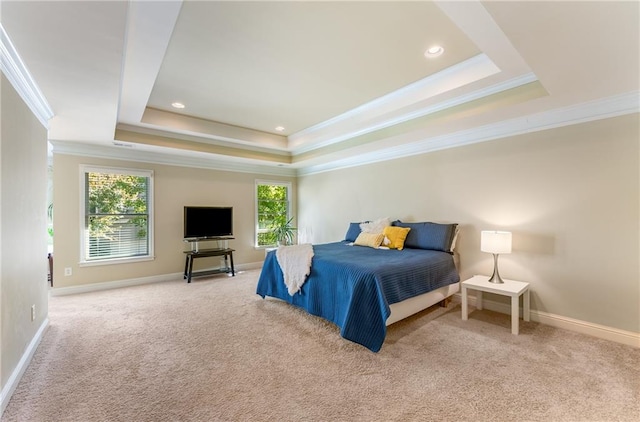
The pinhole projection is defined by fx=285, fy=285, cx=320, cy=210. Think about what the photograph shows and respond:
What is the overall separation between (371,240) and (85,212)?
4524mm

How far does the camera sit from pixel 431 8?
2.03 meters

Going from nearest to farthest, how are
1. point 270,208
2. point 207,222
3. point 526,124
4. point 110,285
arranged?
1. point 526,124
2. point 110,285
3. point 207,222
4. point 270,208

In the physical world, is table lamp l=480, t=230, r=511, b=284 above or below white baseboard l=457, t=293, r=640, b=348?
above

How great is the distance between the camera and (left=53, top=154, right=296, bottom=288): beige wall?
437cm

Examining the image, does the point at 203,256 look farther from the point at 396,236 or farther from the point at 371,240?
the point at 396,236

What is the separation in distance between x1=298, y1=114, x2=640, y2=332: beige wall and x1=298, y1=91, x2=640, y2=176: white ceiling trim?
0.08 metres

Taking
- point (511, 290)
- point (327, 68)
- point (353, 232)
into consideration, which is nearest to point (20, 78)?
point (327, 68)

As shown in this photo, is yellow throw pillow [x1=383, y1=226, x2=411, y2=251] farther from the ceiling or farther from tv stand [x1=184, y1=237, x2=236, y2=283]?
tv stand [x1=184, y1=237, x2=236, y2=283]

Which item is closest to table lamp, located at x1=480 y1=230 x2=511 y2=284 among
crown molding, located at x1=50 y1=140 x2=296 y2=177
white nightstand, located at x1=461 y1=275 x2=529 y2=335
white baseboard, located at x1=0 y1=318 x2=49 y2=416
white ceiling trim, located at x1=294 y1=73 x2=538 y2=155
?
white nightstand, located at x1=461 y1=275 x2=529 y2=335

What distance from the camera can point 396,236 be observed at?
4094mm

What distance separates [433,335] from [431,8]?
2830mm

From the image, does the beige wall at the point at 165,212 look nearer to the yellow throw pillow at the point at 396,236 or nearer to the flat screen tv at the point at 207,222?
the flat screen tv at the point at 207,222

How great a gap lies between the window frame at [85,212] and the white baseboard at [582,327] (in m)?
5.48

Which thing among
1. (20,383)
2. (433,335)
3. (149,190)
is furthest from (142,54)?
A: (433,335)
